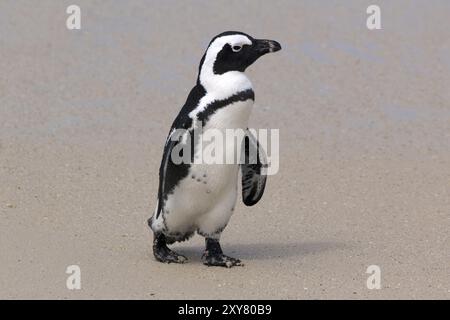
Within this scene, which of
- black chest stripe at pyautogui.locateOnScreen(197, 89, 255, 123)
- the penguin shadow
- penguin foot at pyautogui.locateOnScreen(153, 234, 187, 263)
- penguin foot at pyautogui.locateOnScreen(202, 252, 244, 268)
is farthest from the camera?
the penguin shadow

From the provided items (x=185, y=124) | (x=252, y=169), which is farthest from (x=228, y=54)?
(x=252, y=169)

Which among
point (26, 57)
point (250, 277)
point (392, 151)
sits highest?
point (26, 57)

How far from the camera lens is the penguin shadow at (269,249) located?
28.7 feet

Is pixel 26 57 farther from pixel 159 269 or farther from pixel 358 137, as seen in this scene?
pixel 159 269

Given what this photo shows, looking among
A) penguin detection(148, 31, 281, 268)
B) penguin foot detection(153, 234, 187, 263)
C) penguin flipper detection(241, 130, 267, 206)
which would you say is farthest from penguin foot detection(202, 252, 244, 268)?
penguin flipper detection(241, 130, 267, 206)

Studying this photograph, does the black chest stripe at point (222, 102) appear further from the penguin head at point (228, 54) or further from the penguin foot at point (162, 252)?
the penguin foot at point (162, 252)

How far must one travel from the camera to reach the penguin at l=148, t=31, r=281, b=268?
26.0 feet

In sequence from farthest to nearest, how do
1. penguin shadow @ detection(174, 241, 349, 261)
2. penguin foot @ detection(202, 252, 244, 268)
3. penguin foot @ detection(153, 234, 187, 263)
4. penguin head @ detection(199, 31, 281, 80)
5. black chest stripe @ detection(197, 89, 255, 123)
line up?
penguin shadow @ detection(174, 241, 349, 261) < penguin foot @ detection(153, 234, 187, 263) < penguin foot @ detection(202, 252, 244, 268) < penguin head @ detection(199, 31, 281, 80) < black chest stripe @ detection(197, 89, 255, 123)

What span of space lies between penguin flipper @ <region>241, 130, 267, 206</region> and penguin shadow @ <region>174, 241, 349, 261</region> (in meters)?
0.37

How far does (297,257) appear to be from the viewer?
8.69 meters

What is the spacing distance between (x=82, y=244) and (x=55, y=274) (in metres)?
0.78

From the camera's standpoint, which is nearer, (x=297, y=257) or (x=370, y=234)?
(x=297, y=257)

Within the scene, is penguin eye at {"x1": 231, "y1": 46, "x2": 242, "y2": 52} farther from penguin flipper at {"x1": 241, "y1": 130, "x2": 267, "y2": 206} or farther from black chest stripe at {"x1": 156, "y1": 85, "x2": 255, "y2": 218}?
penguin flipper at {"x1": 241, "y1": 130, "x2": 267, "y2": 206}

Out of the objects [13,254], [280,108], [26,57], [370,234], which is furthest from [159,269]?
[26,57]
